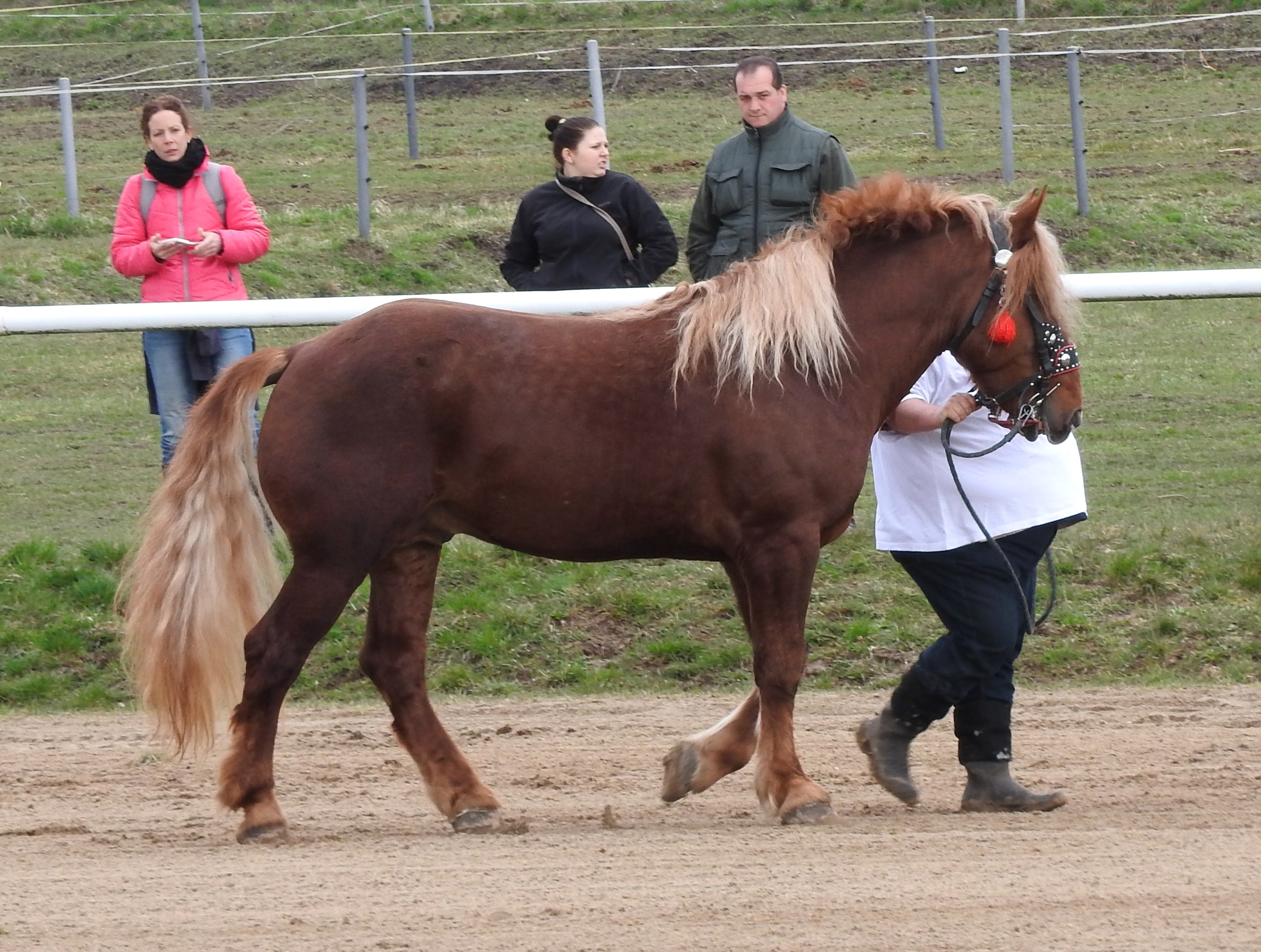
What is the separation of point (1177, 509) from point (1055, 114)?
39.6ft

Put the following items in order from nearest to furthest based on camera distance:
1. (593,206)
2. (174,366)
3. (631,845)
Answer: (631,845)
(174,366)
(593,206)

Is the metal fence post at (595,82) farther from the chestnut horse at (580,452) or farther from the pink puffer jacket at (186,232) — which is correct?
the chestnut horse at (580,452)

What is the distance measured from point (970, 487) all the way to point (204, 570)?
223 centimetres

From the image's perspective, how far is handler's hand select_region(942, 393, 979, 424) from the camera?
4980mm

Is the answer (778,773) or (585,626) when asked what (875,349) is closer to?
(778,773)

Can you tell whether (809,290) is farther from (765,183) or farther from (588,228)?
(588,228)

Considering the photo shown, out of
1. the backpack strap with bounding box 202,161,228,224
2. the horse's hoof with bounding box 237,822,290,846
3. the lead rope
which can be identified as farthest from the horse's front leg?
the backpack strap with bounding box 202,161,228,224

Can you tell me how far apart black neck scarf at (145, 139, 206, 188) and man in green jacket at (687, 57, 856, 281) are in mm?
2089

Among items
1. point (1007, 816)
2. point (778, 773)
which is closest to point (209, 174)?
point (778, 773)

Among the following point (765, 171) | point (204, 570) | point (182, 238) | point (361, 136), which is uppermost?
point (361, 136)

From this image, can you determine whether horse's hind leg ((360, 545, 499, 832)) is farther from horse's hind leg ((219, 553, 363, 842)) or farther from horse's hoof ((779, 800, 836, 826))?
horse's hoof ((779, 800, 836, 826))

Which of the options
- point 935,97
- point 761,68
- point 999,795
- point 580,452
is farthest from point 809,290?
point 935,97

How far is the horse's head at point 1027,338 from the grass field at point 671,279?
2232mm

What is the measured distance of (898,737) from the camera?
522 cm
